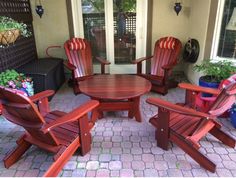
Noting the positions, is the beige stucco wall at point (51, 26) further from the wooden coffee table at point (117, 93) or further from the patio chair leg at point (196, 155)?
the patio chair leg at point (196, 155)

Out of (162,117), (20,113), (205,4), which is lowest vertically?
(162,117)

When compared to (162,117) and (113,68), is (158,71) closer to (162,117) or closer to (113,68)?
(113,68)

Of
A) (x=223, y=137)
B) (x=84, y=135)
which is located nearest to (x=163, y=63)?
(x=223, y=137)

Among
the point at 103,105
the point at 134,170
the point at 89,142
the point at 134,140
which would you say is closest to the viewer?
the point at 134,170

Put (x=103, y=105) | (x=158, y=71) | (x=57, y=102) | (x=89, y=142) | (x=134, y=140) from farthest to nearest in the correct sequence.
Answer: (x=158, y=71) → (x=57, y=102) → (x=103, y=105) → (x=134, y=140) → (x=89, y=142)

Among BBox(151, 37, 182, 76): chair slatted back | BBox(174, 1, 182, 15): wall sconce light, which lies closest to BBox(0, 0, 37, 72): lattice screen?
BBox(151, 37, 182, 76): chair slatted back

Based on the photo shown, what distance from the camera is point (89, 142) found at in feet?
7.05

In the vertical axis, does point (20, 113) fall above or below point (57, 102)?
above

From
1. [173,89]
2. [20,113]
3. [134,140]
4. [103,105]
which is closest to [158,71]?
[173,89]

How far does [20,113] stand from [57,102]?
1.72 metres

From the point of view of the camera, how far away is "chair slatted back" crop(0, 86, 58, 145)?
152 centimetres

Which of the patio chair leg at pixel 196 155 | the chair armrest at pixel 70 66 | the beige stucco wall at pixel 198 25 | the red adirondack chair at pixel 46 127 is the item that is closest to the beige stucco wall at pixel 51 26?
the chair armrest at pixel 70 66

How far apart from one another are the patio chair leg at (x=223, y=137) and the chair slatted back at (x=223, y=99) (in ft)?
1.83

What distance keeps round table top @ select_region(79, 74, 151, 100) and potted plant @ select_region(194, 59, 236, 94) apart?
3.00 ft
